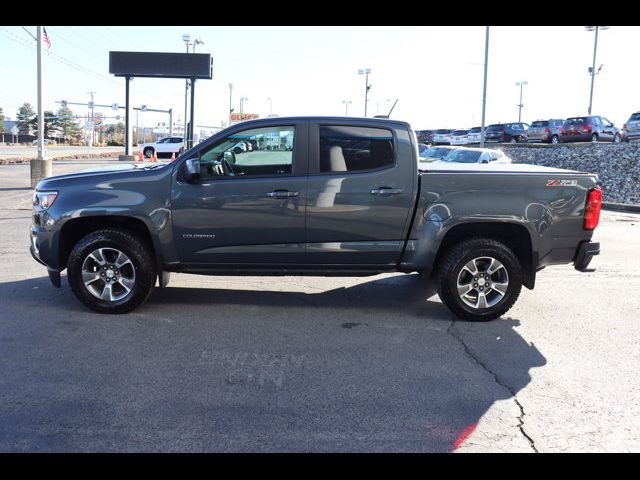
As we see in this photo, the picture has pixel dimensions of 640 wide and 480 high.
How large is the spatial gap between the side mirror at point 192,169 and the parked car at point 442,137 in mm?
45019

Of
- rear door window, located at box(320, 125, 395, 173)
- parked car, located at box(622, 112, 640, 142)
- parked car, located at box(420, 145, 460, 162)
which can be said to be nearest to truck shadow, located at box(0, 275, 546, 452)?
rear door window, located at box(320, 125, 395, 173)

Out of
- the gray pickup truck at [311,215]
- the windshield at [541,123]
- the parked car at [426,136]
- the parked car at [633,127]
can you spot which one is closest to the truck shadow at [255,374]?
the gray pickup truck at [311,215]

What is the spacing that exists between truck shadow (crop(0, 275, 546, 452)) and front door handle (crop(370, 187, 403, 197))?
1.27 m

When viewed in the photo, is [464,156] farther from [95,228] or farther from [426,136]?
[426,136]

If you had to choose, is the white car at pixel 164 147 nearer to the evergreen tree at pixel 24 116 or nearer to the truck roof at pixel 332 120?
the truck roof at pixel 332 120

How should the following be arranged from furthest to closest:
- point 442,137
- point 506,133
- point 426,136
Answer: point 426,136, point 442,137, point 506,133

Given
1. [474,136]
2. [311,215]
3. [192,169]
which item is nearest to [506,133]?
[474,136]

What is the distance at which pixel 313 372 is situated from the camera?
455cm

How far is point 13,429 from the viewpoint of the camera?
356cm

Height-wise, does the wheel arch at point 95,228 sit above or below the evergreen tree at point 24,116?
below

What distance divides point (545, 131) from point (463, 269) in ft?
109

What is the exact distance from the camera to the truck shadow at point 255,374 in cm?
356
